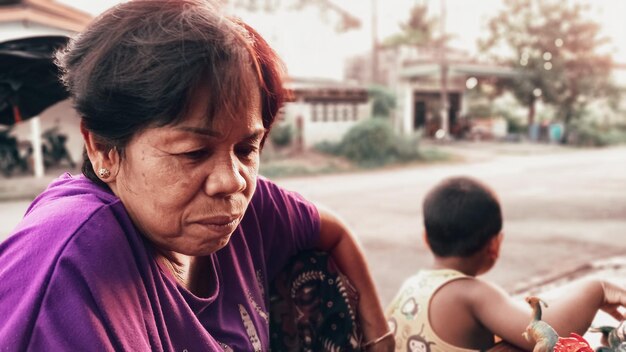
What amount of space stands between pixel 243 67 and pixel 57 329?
0.56 m

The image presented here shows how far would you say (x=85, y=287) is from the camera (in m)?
0.87

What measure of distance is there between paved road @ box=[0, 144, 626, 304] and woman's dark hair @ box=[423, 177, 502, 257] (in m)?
2.65

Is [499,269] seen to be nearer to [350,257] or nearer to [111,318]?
[350,257]

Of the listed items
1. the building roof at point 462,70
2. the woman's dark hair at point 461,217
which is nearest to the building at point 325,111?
the building roof at point 462,70

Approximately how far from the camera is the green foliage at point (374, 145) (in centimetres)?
1702

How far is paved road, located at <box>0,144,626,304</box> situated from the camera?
5.62 m

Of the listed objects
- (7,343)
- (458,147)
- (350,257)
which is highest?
(7,343)

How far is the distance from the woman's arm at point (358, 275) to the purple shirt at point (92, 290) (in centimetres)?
48

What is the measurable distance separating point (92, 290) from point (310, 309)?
0.87 metres

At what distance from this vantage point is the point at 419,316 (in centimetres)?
182

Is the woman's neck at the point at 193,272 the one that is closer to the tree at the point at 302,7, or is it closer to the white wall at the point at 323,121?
the white wall at the point at 323,121

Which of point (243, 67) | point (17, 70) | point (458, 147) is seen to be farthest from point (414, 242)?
point (458, 147)

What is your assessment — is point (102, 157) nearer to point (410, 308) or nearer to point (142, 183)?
point (142, 183)

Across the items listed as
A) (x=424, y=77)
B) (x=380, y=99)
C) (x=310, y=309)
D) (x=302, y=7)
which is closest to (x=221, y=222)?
(x=310, y=309)
